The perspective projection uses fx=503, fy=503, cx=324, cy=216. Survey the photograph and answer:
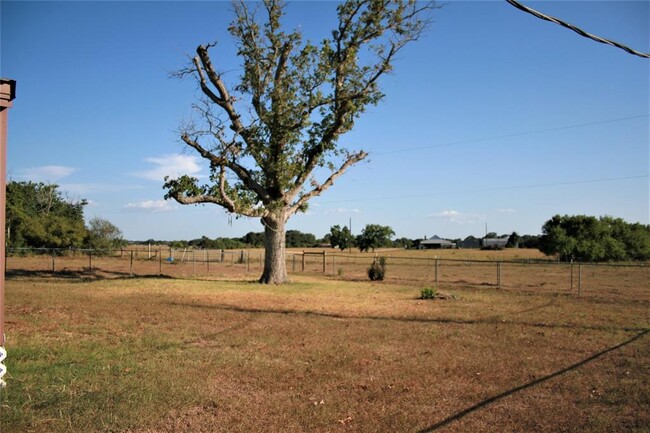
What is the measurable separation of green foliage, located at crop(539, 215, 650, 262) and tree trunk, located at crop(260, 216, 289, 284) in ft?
134

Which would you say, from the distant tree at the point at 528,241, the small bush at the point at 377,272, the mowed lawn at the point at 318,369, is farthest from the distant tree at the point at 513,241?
the mowed lawn at the point at 318,369

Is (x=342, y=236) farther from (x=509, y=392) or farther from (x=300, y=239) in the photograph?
(x=509, y=392)

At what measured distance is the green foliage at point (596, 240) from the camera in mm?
55094

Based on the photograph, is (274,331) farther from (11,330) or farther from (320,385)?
(11,330)

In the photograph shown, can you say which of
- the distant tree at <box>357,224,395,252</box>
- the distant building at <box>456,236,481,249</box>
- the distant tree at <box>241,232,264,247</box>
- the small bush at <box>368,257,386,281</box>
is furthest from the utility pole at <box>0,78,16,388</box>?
the distant building at <box>456,236,481,249</box>

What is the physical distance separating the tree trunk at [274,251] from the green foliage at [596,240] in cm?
4097

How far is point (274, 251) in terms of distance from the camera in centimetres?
2508

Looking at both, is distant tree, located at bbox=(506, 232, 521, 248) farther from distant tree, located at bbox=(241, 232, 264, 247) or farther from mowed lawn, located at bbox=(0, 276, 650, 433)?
mowed lawn, located at bbox=(0, 276, 650, 433)

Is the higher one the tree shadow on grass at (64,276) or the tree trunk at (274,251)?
the tree trunk at (274,251)

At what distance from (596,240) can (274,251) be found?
4570 centimetres

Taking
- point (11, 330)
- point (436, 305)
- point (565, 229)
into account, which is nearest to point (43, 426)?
point (11, 330)

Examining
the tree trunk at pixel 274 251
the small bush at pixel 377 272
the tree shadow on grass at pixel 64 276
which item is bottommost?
the tree shadow on grass at pixel 64 276

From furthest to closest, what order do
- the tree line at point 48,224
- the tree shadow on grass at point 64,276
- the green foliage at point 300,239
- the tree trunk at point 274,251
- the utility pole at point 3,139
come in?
the green foliage at point 300,239 < the tree line at point 48,224 < the tree shadow on grass at point 64,276 < the tree trunk at point 274,251 < the utility pole at point 3,139

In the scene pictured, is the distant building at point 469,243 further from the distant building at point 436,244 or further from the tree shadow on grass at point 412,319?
the tree shadow on grass at point 412,319
